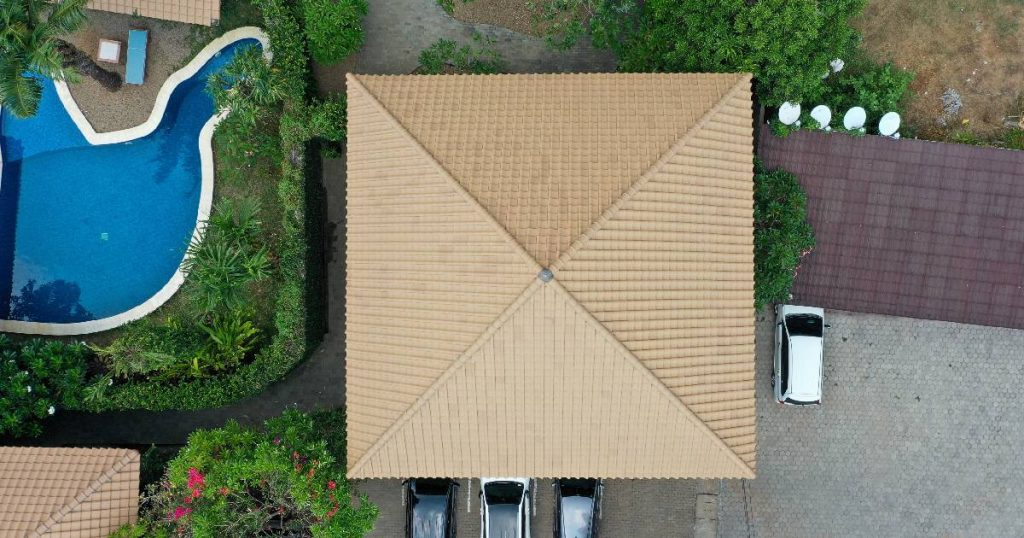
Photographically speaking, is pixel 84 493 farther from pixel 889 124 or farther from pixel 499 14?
pixel 889 124

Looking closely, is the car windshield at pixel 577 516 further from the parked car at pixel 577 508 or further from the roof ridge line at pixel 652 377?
the roof ridge line at pixel 652 377

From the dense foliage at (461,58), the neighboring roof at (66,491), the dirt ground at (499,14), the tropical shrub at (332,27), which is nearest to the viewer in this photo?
the neighboring roof at (66,491)

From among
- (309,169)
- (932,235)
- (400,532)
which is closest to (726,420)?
(932,235)

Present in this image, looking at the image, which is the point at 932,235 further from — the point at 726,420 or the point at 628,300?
the point at 628,300

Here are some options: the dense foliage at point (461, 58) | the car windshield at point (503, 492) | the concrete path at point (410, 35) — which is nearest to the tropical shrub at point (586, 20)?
the concrete path at point (410, 35)

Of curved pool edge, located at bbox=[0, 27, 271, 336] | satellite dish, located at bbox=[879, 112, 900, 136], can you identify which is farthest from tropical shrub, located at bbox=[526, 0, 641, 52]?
curved pool edge, located at bbox=[0, 27, 271, 336]

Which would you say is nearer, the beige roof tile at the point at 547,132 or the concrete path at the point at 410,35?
the beige roof tile at the point at 547,132
